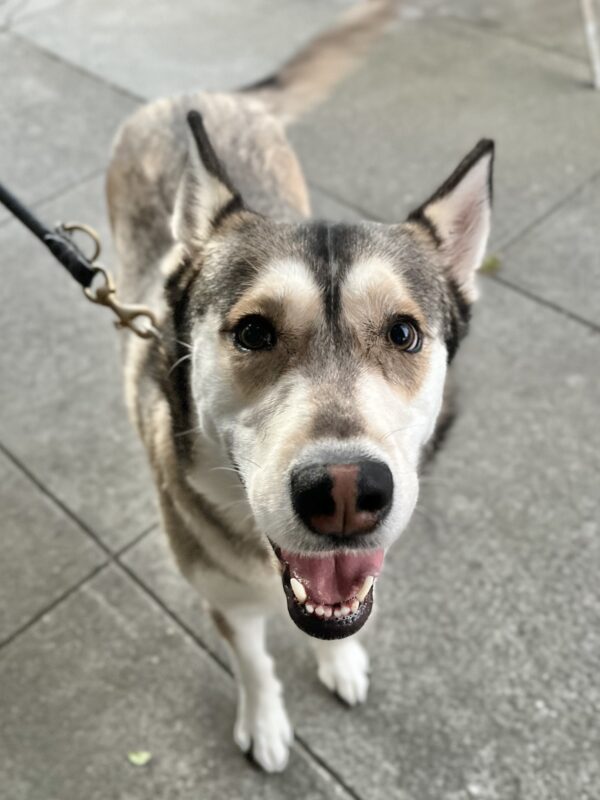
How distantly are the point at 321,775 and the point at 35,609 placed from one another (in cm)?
135

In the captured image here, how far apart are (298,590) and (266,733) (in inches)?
40.3

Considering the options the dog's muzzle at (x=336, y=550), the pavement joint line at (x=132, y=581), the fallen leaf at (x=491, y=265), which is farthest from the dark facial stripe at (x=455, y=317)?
the fallen leaf at (x=491, y=265)

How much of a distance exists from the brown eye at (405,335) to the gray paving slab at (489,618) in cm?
148

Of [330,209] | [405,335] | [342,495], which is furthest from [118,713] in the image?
[330,209]

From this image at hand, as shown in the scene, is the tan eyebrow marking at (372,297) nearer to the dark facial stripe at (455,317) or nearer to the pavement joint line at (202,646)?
the dark facial stripe at (455,317)

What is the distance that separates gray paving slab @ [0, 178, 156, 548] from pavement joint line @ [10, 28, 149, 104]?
4.80 ft

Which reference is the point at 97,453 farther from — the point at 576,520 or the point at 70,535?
A: the point at 576,520

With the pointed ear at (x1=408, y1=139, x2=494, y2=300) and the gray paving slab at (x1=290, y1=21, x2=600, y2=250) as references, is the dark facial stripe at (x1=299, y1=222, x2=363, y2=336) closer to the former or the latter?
the pointed ear at (x1=408, y1=139, x2=494, y2=300)

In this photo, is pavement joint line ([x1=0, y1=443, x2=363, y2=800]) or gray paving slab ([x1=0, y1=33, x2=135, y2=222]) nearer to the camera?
pavement joint line ([x1=0, y1=443, x2=363, y2=800])

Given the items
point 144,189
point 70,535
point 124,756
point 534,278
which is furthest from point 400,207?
point 124,756

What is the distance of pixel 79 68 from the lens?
240 inches

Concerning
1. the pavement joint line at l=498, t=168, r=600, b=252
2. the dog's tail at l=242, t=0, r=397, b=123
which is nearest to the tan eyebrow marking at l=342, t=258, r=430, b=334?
the dog's tail at l=242, t=0, r=397, b=123

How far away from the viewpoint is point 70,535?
3396mm

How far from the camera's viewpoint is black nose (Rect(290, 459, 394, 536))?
1.62 metres
